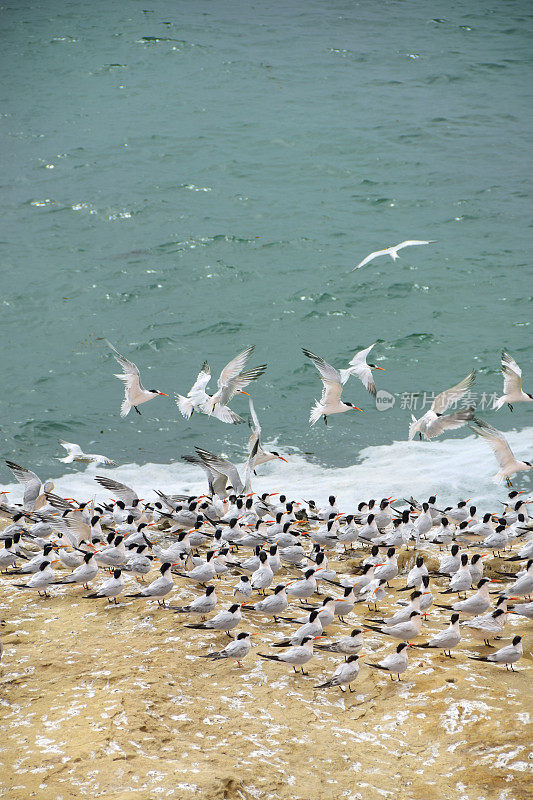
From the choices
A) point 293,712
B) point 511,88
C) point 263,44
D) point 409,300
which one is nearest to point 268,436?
point 409,300

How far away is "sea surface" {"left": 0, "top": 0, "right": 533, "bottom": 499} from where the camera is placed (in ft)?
70.5

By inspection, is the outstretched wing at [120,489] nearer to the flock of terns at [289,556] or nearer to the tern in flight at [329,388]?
the flock of terns at [289,556]

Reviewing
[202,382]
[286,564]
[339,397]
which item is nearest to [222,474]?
[202,382]

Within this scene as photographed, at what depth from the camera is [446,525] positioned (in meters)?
13.4

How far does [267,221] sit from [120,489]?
2121cm

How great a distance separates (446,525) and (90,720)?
7.33m

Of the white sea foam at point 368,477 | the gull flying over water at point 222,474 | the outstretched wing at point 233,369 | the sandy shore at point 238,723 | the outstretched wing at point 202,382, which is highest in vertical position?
the sandy shore at point 238,723

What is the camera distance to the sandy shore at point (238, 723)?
6.90m

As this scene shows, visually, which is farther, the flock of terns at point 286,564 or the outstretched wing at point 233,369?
the outstretched wing at point 233,369

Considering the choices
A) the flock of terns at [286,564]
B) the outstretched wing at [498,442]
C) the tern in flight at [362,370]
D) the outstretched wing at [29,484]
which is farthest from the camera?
the tern in flight at [362,370]

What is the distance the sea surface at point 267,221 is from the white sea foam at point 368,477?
0.25 ft

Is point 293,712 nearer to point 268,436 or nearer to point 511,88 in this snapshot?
point 268,436

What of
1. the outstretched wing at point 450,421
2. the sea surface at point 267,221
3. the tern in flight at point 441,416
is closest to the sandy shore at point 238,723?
the outstretched wing at point 450,421

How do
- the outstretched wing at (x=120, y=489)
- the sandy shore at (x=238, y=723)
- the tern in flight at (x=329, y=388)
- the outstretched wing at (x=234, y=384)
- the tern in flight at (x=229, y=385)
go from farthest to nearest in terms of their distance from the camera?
the outstretched wing at (x=234, y=384) → the tern in flight at (x=229, y=385) → the tern in flight at (x=329, y=388) → the outstretched wing at (x=120, y=489) → the sandy shore at (x=238, y=723)
